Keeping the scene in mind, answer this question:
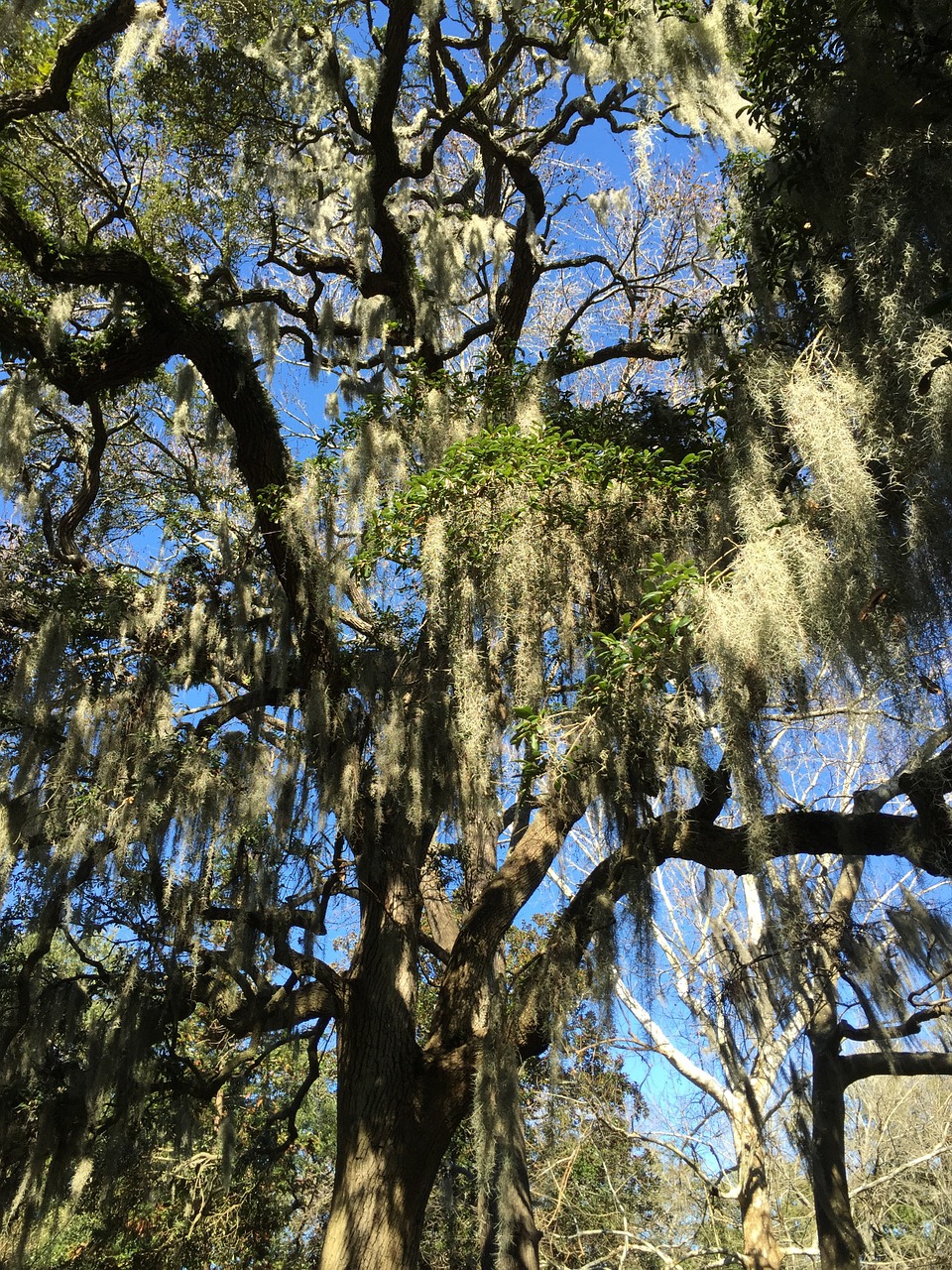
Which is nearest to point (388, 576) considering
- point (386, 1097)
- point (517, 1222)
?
point (386, 1097)

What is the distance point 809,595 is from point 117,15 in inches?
167

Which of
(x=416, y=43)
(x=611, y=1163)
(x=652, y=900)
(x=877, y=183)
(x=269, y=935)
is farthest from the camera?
(x=611, y=1163)

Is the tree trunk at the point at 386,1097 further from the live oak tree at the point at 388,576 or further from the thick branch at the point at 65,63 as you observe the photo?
the thick branch at the point at 65,63

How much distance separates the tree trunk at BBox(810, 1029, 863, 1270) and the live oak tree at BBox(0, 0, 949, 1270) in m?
1.69

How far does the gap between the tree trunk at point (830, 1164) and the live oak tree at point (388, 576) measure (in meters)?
1.69

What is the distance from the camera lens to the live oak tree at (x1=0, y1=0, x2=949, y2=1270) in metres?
3.26

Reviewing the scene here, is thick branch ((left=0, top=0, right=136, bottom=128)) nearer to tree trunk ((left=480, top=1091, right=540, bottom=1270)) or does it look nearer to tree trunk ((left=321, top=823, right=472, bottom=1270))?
tree trunk ((left=321, top=823, right=472, bottom=1270))

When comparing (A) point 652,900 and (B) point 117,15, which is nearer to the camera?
(A) point 652,900

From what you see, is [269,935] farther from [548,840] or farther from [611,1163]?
[611,1163]

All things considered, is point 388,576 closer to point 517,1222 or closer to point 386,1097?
point 386,1097

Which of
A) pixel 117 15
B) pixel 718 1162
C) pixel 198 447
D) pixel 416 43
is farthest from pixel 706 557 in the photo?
pixel 718 1162

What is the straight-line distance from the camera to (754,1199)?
6891 mm

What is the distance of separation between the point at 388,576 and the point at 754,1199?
221 inches

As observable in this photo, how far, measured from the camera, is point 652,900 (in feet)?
13.1
